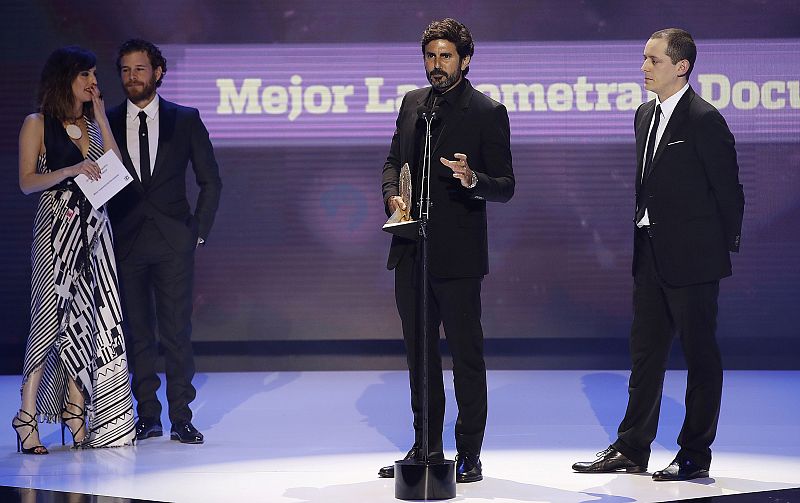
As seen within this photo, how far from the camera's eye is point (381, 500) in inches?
154

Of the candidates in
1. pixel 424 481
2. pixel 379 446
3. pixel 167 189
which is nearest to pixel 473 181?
pixel 424 481

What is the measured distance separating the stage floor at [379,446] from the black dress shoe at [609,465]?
0.21 ft

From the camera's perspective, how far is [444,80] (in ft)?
13.5

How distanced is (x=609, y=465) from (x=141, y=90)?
2.54m

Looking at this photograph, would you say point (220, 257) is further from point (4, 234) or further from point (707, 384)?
point (707, 384)

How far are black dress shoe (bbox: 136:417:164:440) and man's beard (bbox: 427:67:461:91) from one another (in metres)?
2.09

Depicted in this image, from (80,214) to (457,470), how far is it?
1.91 m

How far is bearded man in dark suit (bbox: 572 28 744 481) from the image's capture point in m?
4.26

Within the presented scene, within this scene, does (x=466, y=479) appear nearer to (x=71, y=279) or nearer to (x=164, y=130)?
(x=71, y=279)

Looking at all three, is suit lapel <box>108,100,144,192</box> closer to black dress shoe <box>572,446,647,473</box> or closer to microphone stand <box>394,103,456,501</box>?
microphone stand <box>394,103,456,501</box>

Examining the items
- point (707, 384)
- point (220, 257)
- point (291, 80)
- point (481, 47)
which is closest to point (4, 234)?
point (220, 257)

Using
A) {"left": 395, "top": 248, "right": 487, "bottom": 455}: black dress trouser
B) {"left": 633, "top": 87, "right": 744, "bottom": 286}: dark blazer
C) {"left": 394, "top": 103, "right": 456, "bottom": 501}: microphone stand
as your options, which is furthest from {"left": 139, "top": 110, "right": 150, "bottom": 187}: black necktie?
{"left": 633, "top": 87, "right": 744, "bottom": 286}: dark blazer

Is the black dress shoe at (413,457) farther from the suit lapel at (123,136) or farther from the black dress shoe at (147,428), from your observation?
the suit lapel at (123,136)

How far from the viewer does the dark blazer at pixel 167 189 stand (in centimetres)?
522
